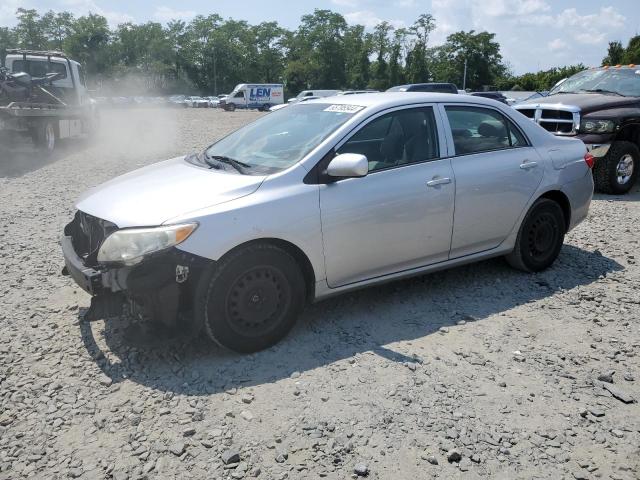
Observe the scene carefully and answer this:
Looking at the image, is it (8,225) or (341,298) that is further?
(8,225)

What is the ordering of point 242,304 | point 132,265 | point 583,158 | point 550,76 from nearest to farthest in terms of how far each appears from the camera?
point 132,265 < point 242,304 < point 583,158 < point 550,76

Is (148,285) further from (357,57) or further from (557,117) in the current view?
(357,57)

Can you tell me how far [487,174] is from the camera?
4.75 metres

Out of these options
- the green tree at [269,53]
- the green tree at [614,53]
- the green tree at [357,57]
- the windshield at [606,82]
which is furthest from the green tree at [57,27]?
the windshield at [606,82]

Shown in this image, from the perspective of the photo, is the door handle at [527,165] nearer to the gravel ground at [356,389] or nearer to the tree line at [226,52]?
the gravel ground at [356,389]

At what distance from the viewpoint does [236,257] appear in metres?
3.58

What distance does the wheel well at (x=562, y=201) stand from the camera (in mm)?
5312

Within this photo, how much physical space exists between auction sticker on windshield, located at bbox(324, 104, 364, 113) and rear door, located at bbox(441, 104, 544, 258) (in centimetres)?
82

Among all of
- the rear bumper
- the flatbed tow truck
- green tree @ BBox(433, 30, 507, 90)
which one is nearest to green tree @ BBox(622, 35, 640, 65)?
green tree @ BBox(433, 30, 507, 90)

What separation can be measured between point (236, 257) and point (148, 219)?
1.95 feet

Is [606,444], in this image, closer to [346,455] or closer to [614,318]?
[346,455]

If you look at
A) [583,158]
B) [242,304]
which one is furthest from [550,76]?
[242,304]

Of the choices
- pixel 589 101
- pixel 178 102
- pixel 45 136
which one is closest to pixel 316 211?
pixel 589 101

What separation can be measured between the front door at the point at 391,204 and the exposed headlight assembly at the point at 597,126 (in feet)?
18.6
